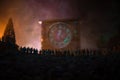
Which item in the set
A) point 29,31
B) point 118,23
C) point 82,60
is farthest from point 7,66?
point 29,31

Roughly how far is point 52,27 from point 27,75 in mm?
11100

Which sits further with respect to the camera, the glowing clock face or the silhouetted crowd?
the glowing clock face

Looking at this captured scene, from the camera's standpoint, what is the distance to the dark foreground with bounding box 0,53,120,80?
4.32 meters

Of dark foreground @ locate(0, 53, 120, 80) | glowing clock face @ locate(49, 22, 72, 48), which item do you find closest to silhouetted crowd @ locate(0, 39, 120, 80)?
dark foreground @ locate(0, 53, 120, 80)

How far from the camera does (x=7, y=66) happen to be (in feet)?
15.4

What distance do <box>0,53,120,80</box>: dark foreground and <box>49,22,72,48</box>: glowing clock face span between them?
980 cm

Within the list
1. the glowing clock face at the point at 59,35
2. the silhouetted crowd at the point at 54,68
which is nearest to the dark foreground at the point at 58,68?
the silhouetted crowd at the point at 54,68

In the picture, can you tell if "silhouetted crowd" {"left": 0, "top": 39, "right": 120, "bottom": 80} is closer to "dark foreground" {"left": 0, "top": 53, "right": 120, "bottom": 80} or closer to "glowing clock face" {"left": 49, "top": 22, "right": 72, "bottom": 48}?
"dark foreground" {"left": 0, "top": 53, "right": 120, "bottom": 80}

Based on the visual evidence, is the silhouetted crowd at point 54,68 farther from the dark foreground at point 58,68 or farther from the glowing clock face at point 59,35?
the glowing clock face at point 59,35

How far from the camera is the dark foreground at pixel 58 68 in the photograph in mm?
4320

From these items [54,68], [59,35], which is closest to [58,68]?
[54,68]

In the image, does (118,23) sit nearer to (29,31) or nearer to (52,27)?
(52,27)

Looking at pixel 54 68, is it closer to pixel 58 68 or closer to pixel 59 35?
pixel 58 68

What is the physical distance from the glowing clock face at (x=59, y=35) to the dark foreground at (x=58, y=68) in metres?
9.80
